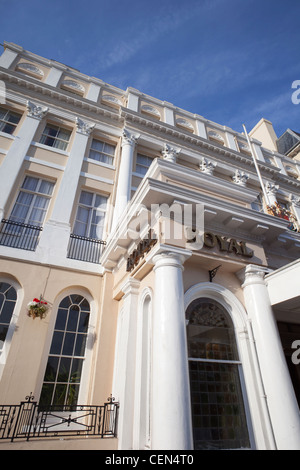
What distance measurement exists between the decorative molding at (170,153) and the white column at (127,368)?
8400mm

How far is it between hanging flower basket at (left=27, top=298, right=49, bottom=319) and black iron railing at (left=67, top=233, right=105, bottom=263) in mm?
1951

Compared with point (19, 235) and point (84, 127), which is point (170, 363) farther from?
point (84, 127)

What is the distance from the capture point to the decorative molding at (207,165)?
565 inches

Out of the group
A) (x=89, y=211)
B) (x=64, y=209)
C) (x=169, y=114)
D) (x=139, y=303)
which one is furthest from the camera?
(x=169, y=114)

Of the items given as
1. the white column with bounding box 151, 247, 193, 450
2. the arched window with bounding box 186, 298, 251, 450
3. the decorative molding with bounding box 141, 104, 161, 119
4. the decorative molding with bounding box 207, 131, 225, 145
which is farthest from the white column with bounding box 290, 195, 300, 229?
the white column with bounding box 151, 247, 193, 450

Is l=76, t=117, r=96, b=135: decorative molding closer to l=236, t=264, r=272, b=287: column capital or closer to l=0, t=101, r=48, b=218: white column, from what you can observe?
l=0, t=101, r=48, b=218: white column

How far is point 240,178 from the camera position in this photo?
50.3 feet

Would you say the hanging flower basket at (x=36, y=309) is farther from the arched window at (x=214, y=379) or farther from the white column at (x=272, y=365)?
the white column at (x=272, y=365)

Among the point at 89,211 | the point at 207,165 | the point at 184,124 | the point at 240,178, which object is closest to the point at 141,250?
the point at 89,211

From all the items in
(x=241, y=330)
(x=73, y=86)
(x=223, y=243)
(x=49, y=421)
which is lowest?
(x=49, y=421)

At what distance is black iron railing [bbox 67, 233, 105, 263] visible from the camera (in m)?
9.06

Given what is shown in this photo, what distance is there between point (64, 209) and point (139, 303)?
4.91 m

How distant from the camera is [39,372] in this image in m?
6.94
